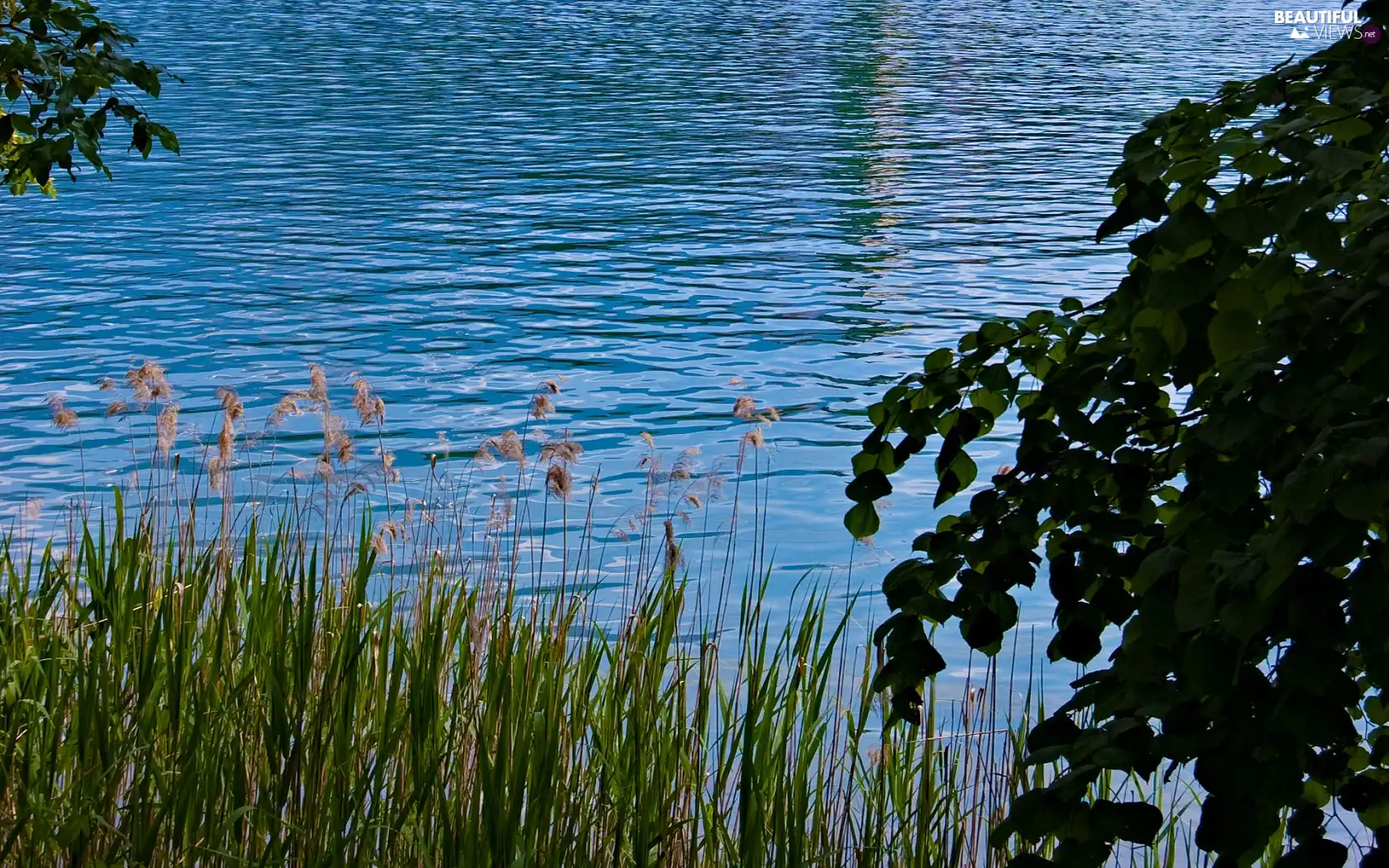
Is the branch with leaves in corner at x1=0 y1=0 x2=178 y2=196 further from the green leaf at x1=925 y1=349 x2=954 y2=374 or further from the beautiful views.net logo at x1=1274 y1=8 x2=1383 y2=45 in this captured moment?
the beautiful views.net logo at x1=1274 y1=8 x2=1383 y2=45

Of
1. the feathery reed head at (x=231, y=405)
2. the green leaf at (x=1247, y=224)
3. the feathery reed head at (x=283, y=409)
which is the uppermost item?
the green leaf at (x=1247, y=224)

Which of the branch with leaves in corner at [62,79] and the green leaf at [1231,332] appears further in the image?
the branch with leaves in corner at [62,79]

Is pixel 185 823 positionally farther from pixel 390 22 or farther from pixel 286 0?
pixel 286 0

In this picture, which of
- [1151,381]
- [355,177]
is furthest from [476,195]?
[1151,381]

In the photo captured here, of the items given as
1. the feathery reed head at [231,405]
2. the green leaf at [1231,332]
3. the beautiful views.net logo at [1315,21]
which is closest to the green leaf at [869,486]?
the green leaf at [1231,332]

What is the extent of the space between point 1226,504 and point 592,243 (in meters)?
19.3

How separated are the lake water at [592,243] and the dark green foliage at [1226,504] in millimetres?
6765

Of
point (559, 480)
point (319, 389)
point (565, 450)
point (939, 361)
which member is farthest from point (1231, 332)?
point (319, 389)

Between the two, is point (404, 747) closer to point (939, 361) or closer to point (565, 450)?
point (565, 450)

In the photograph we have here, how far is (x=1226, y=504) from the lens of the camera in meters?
2.19

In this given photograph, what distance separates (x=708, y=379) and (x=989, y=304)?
437 centimetres

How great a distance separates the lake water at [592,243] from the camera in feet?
45.5

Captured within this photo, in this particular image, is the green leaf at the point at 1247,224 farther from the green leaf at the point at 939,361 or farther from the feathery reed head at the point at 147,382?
the feathery reed head at the point at 147,382

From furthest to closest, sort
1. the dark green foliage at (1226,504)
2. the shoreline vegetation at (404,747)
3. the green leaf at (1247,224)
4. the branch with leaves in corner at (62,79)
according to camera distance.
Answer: the branch with leaves in corner at (62,79) → the shoreline vegetation at (404,747) → the green leaf at (1247,224) → the dark green foliage at (1226,504)
